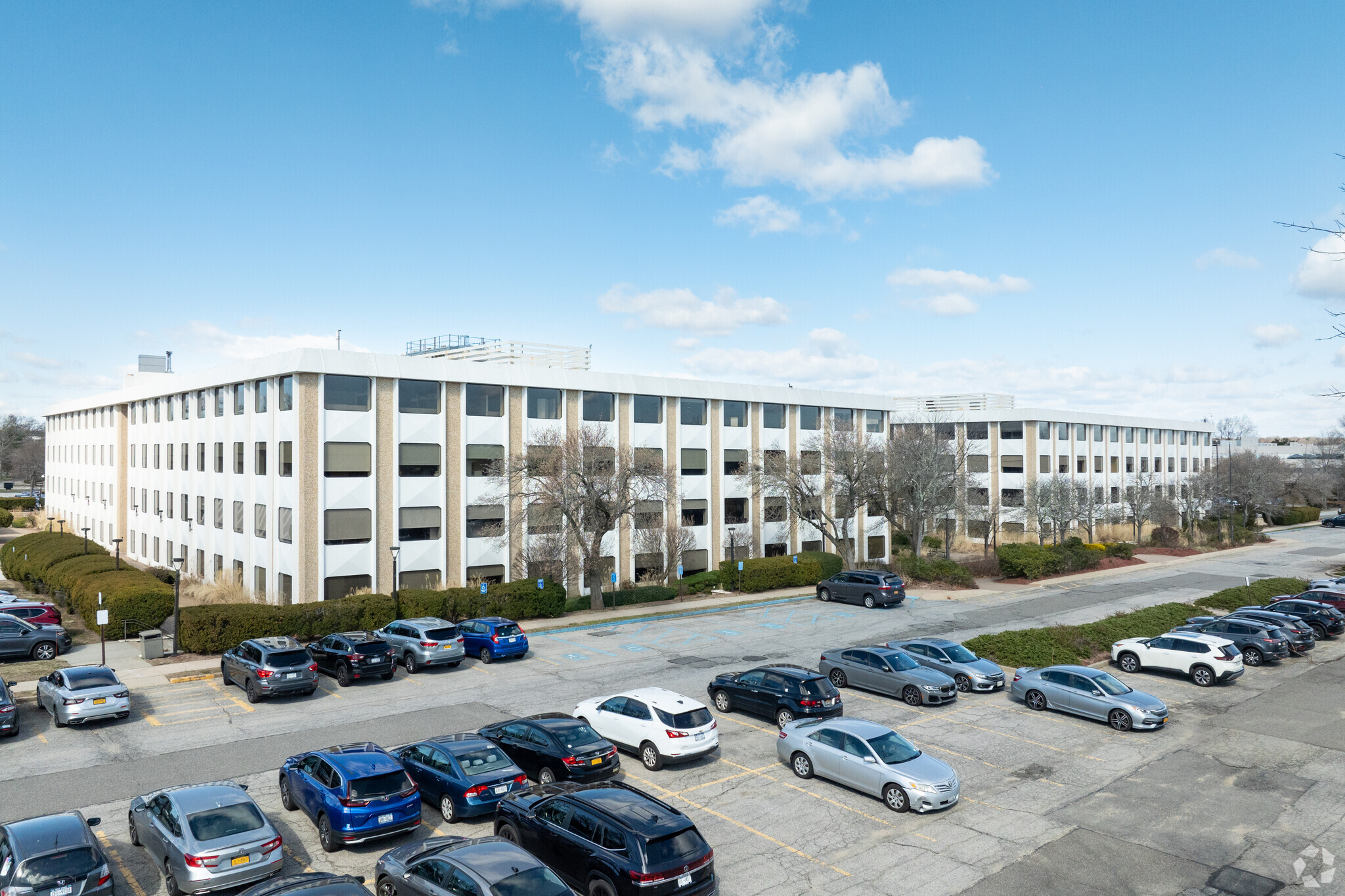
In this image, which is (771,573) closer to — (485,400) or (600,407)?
(600,407)

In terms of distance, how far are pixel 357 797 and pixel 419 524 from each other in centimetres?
2710

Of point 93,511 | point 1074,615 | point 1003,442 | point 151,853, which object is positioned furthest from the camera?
point 1003,442

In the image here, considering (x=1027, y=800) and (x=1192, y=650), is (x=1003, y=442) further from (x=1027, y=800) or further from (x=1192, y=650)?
(x=1027, y=800)

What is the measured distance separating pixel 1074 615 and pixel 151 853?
37.5 meters

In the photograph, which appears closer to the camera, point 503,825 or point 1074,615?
point 503,825

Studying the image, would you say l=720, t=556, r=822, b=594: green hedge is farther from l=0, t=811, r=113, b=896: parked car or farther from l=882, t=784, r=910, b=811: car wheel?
l=0, t=811, r=113, b=896: parked car

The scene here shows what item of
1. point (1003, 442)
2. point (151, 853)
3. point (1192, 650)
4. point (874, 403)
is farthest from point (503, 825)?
point (1003, 442)

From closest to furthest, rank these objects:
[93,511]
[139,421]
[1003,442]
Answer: [139,421]
[93,511]
[1003,442]

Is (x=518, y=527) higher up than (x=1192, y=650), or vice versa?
(x=518, y=527)

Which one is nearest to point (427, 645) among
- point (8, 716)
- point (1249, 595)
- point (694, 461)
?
point (8, 716)

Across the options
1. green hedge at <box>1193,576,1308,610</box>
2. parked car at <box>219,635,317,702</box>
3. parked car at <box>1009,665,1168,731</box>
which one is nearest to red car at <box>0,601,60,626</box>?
parked car at <box>219,635,317,702</box>

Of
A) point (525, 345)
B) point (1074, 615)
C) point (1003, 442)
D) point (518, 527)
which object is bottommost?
point (1074, 615)

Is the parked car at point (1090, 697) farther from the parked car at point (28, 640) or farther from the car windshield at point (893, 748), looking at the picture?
the parked car at point (28, 640)

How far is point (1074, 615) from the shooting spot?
38.8 m
